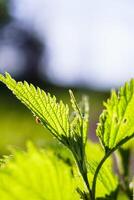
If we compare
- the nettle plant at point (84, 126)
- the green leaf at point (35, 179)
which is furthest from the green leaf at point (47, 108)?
the green leaf at point (35, 179)

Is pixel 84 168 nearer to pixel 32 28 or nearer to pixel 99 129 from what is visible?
pixel 99 129

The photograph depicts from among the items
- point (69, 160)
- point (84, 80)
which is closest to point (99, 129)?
point (69, 160)

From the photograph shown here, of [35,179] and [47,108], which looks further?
[47,108]

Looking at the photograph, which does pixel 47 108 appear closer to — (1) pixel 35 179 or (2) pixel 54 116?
(2) pixel 54 116

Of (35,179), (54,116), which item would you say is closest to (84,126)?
(54,116)

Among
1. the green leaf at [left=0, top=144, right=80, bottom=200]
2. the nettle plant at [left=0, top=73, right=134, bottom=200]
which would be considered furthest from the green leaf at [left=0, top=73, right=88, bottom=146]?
the green leaf at [left=0, top=144, right=80, bottom=200]

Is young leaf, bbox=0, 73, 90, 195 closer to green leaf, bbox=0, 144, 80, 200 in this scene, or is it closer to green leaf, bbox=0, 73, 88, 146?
green leaf, bbox=0, 73, 88, 146

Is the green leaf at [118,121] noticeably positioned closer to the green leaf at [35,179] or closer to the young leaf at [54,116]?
the young leaf at [54,116]
